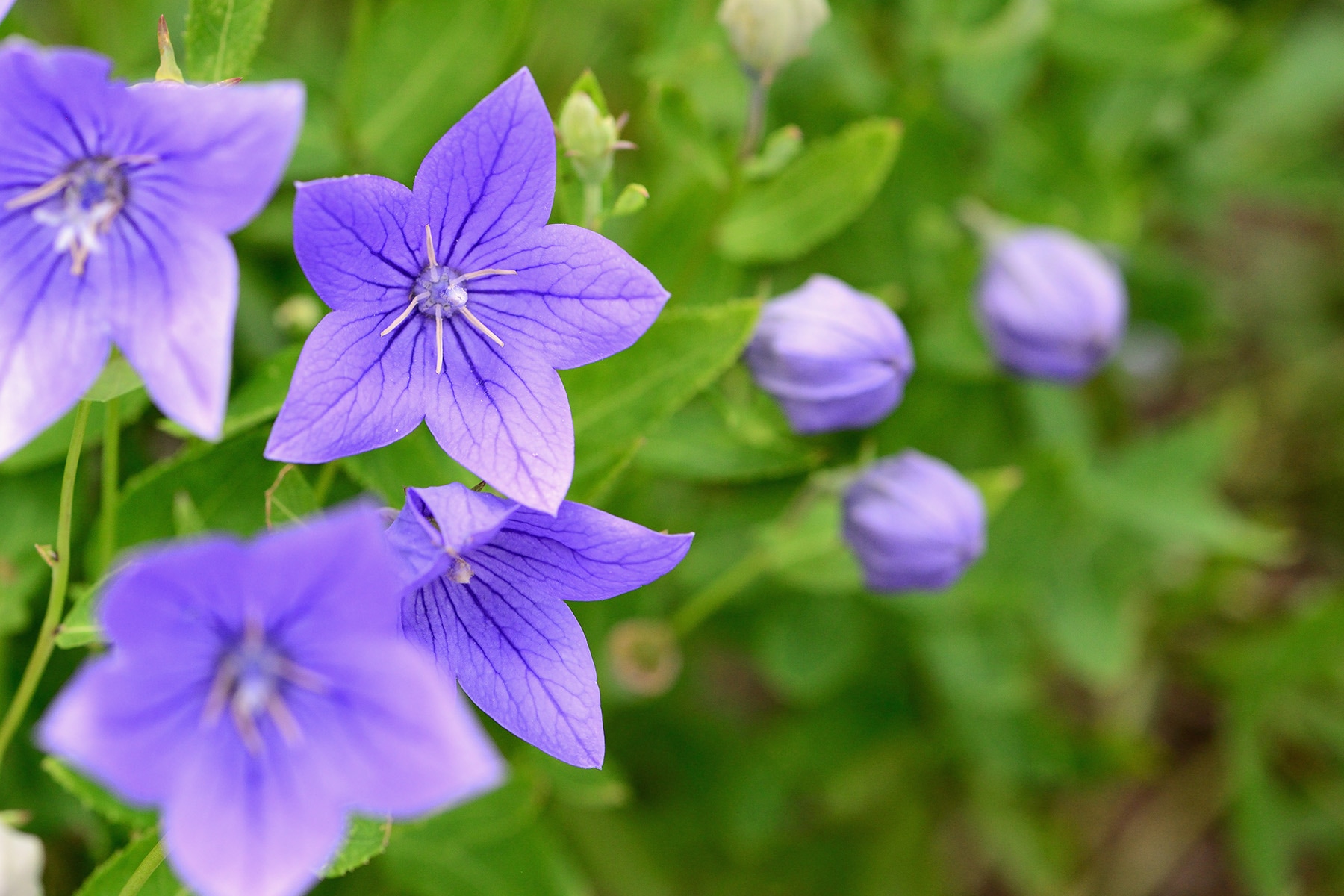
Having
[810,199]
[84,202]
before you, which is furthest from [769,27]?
[84,202]

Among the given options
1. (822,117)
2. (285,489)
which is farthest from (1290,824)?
(285,489)

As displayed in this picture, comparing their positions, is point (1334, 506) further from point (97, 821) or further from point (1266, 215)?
point (97, 821)

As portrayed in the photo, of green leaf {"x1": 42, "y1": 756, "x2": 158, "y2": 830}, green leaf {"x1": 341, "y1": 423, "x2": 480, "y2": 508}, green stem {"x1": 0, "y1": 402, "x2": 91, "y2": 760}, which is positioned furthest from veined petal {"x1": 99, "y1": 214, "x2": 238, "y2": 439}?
green leaf {"x1": 42, "y1": 756, "x2": 158, "y2": 830}

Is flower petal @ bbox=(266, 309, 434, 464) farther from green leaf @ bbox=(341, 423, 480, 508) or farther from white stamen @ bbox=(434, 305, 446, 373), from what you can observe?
green leaf @ bbox=(341, 423, 480, 508)

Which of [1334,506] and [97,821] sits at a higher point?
[97,821]

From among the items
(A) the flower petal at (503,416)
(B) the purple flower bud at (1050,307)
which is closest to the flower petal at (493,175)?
(A) the flower petal at (503,416)

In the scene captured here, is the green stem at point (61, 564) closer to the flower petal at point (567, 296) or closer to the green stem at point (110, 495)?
the green stem at point (110, 495)
